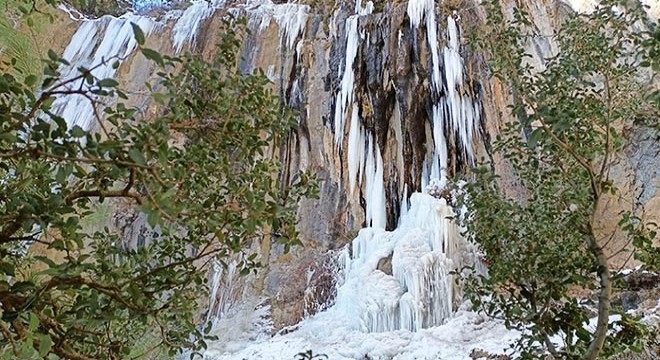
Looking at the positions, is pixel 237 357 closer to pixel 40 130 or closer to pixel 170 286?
pixel 170 286

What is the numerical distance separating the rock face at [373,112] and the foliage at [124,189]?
5801 mm

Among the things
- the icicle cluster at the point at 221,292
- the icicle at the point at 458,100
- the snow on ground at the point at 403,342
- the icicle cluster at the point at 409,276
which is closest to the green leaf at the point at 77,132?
the snow on ground at the point at 403,342

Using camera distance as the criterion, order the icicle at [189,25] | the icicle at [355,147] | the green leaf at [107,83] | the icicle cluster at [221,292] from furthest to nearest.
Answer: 1. the icicle at [189,25]
2. the icicle cluster at [221,292]
3. the icicle at [355,147]
4. the green leaf at [107,83]

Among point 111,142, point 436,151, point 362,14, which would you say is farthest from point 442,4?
point 111,142

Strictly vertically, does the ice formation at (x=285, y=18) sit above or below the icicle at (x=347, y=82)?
above

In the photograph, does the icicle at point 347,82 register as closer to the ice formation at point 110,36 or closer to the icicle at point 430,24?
the icicle at point 430,24

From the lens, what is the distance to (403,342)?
5.79 meters

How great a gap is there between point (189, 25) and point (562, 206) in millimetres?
10792

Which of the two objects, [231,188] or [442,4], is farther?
[442,4]

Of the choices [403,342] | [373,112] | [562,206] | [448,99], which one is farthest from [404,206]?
[562,206]

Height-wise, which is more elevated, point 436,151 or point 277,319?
point 436,151

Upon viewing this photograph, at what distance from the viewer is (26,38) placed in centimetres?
A: 137

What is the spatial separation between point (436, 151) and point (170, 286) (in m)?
7.34

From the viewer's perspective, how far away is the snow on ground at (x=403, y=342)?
17.7 feet
